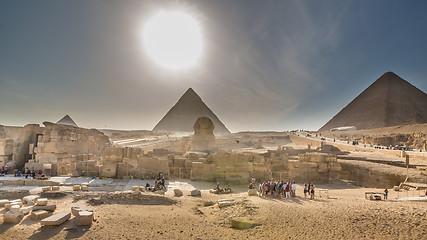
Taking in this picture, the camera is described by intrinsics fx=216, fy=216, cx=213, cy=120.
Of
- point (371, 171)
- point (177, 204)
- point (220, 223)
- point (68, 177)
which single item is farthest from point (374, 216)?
point (68, 177)

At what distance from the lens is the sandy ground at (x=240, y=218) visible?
3.71m

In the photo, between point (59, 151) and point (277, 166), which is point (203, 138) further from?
point (59, 151)

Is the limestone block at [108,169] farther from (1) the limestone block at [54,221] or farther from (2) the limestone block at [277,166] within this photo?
(2) the limestone block at [277,166]

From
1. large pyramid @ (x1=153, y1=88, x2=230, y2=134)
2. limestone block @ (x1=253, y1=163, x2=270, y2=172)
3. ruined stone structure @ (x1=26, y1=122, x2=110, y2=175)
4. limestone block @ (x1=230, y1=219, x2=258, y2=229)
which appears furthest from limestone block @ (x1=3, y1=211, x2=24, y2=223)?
large pyramid @ (x1=153, y1=88, x2=230, y2=134)

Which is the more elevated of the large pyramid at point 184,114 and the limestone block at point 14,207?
the large pyramid at point 184,114

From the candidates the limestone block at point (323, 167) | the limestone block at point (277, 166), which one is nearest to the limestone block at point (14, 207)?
the limestone block at point (277, 166)

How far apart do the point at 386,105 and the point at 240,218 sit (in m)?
74.0

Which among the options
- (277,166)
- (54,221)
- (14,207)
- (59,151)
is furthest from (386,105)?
(14,207)

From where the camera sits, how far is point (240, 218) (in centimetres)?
454

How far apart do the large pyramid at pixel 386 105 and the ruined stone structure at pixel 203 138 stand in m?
58.7

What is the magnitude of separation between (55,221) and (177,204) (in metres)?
2.68

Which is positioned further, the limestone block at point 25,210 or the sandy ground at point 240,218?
the limestone block at point 25,210

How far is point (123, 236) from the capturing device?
3709 mm

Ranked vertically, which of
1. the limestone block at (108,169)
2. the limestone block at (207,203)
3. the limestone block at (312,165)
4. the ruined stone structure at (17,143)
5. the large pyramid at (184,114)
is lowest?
the limestone block at (207,203)
